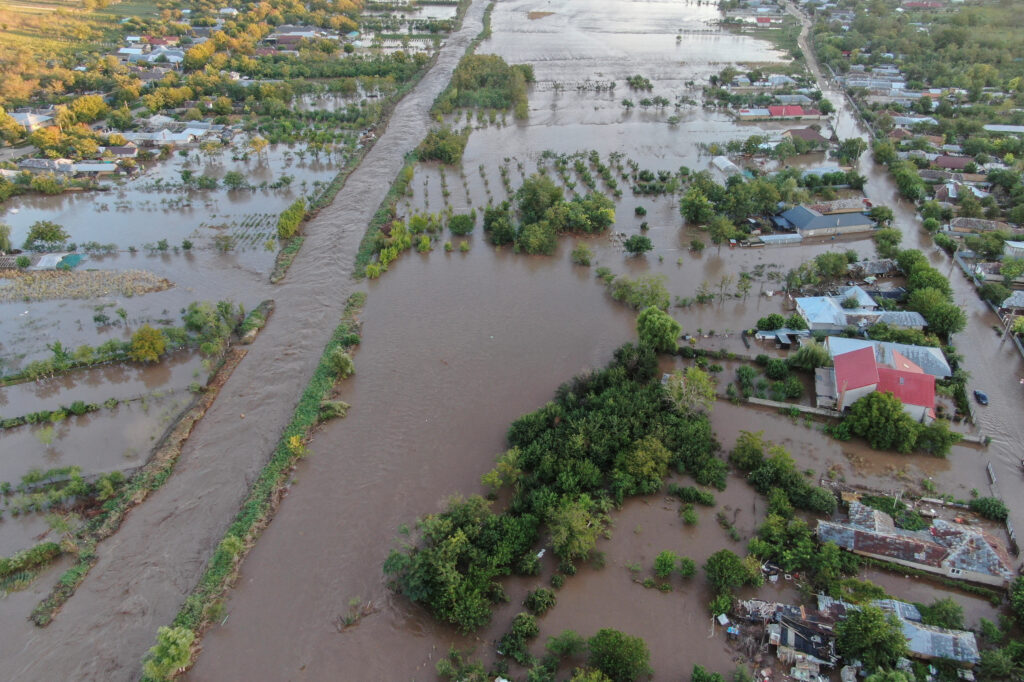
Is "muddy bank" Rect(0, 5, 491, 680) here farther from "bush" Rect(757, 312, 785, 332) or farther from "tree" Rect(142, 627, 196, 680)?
"bush" Rect(757, 312, 785, 332)

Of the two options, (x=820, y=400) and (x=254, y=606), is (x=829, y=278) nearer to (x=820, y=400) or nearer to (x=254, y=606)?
(x=820, y=400)

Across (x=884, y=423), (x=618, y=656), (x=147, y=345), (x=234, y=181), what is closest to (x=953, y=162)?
(x=884, y=423)

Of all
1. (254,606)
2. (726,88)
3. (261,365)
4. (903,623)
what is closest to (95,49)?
(261,365)

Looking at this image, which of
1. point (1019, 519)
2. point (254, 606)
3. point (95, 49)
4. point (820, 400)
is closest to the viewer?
point (254, 606)

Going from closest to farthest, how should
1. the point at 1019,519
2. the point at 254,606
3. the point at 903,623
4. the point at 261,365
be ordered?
the point at 903,623 < the point at 254,606 < the point at 1019,519 < the point at 261,365

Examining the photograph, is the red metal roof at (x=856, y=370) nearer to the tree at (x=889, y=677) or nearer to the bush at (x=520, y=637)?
the tree at (x=889, y=677)
